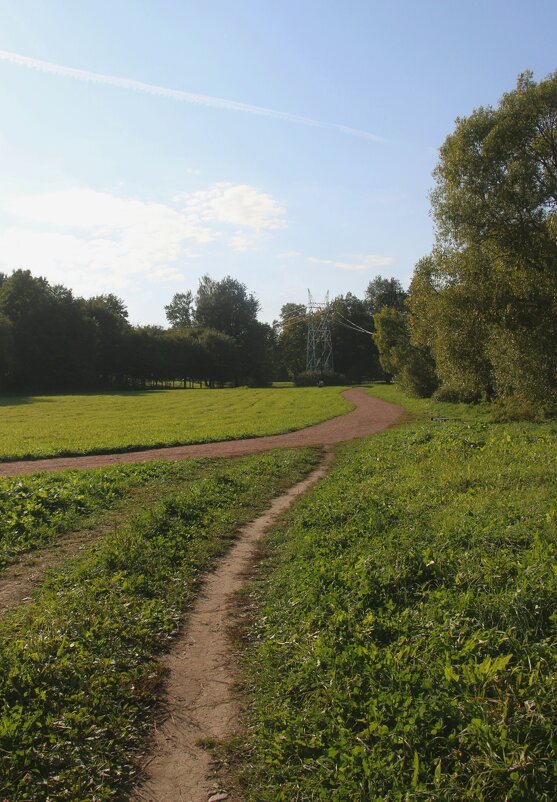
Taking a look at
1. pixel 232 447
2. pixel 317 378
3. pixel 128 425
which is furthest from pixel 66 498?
pixel 317 378

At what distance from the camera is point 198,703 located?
5559mm

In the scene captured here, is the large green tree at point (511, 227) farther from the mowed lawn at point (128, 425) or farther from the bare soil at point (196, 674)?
the bare soil at point (196, 674)

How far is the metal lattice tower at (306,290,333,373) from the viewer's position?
360 feet

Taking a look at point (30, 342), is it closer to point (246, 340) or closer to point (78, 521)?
point (246, 340)

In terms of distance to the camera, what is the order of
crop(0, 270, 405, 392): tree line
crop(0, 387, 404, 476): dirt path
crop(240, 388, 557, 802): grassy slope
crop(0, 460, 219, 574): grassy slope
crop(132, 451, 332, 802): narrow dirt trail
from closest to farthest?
crop(240, 388, 557, 802): grassy slope, crop(132, 451, 332, 802): narrow dirt trail, crop(0, 460, 219, 574): grassy slope, crop(0, 387, 404, 476): dirt path, crop(0, 270, 405, 392): tree line

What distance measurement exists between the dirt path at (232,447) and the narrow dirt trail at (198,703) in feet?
41.3

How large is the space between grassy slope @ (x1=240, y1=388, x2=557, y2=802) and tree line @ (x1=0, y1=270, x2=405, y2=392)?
7416 cm

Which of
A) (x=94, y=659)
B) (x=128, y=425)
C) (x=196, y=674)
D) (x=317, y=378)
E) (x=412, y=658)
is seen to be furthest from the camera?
(x=317, y=378)

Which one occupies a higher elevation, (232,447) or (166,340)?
(166,340)

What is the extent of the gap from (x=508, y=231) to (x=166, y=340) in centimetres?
8637

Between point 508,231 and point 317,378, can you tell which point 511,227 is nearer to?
point 508,231

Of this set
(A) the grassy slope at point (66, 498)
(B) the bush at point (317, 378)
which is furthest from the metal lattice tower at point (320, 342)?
(A) the grassy slope at point (66, 498)

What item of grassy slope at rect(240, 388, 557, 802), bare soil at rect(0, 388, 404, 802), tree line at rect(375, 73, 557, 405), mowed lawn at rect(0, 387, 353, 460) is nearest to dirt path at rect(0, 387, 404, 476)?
mowed lawn at rect(0, 387, 353, 460)

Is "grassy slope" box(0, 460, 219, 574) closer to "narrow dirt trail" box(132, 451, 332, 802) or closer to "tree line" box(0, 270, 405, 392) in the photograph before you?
"narrow dirt trail" box(132, 451, 332, 802)
